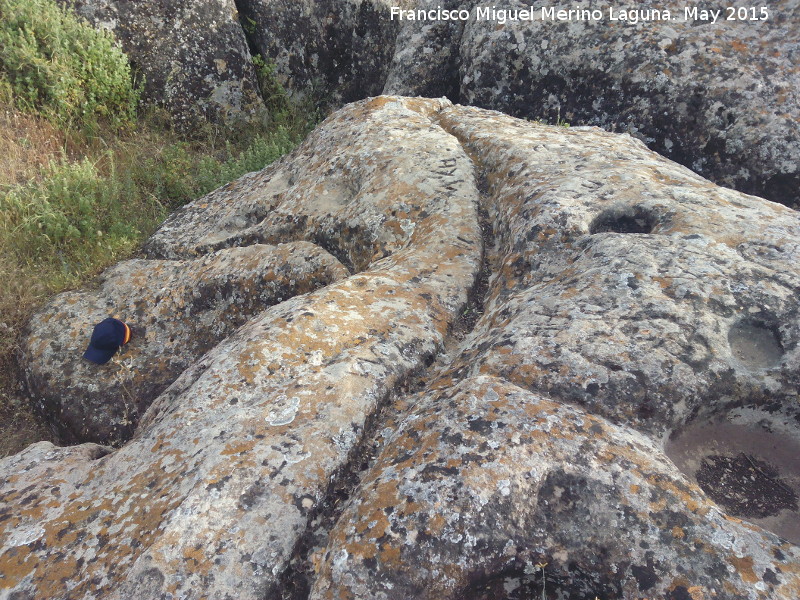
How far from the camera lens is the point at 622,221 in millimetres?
3533

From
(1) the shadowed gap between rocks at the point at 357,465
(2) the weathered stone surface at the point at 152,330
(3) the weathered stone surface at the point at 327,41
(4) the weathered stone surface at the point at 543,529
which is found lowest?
(2) the weathered stone surface at the point at 152,330

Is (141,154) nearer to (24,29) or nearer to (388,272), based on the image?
(24,29)

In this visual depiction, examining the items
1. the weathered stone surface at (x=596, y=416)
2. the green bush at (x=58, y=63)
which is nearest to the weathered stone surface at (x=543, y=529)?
the weathered stone surface at (x=596, y=416)

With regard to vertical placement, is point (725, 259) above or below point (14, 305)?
above

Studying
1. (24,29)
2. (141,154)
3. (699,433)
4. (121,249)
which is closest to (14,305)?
(121,249)

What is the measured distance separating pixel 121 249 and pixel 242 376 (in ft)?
10.8

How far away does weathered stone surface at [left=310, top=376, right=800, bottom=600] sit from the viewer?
1.92m

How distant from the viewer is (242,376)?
9.47ft

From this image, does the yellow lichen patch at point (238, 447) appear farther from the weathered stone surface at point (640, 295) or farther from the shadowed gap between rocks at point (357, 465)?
the weathered stone surface at point (640, 295)

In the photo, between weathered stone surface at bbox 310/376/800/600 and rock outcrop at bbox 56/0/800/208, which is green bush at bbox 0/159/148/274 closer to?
rock outcrop at bbox 56/0/800/208

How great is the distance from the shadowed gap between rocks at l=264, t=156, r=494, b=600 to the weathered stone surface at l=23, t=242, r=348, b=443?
3.22 feet

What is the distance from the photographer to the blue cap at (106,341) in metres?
4.26

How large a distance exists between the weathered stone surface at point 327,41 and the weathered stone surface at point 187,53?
1.32 ft

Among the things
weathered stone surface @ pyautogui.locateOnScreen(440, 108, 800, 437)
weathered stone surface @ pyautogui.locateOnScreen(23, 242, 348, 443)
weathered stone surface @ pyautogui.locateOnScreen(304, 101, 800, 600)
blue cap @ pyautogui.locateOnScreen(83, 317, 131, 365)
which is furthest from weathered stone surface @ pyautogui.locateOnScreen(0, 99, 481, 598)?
blue cap @ pyautogui.locateOnScreen(83, 317, 131, 365)
